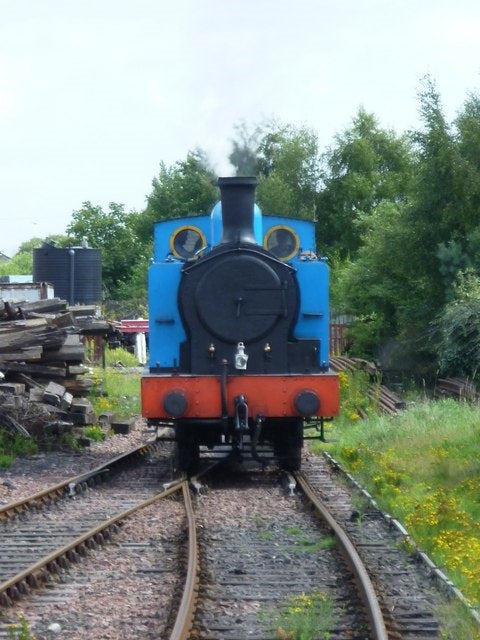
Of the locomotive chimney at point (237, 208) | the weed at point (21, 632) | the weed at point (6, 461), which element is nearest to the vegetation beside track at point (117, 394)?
the weed at point (6, 461)

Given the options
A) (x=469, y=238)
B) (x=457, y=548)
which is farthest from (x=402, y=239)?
(x=457, y=548)

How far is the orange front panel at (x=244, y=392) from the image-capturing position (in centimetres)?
1108

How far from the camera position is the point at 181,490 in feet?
36.8

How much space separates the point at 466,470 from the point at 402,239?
1496cm

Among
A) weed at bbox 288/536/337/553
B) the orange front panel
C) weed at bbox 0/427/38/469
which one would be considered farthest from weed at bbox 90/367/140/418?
weed at bbox 288/536/337/553

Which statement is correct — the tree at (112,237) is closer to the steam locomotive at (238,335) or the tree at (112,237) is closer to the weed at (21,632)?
the steam locomotive at (238,335)

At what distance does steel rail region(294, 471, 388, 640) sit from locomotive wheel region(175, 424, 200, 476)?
2231 mm

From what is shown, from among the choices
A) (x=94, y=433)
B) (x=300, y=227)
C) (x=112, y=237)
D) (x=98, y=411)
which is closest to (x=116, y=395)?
(x=98, y=411)

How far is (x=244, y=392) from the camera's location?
36.5ft

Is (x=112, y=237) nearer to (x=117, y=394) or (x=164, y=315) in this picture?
(x=117, y=394)

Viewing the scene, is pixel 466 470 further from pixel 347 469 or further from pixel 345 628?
pixel 345 628

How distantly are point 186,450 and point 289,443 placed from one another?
124 cm

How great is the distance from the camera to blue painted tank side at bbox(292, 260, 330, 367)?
38.3ft

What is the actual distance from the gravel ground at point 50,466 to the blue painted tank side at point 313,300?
10.8 feet
